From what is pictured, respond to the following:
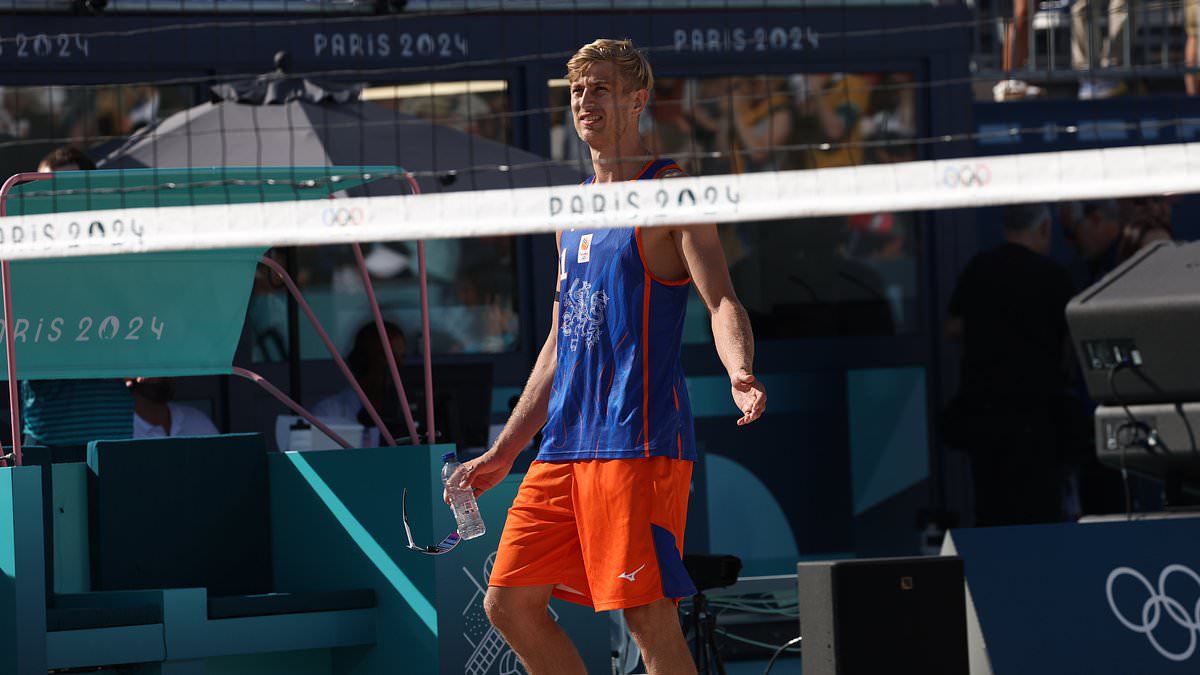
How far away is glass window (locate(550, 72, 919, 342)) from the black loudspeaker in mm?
4613

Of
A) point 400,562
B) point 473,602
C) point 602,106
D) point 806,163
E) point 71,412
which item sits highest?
point 806,163

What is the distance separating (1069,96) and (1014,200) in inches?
281

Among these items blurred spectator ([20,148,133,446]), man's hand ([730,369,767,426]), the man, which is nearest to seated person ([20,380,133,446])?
blurred spectator ([20,148,133,446])

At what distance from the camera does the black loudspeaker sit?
572cm

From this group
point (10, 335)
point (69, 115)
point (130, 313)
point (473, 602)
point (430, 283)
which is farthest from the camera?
point (430, 283)

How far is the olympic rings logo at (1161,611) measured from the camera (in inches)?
245

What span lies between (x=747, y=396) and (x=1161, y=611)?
8.04ft

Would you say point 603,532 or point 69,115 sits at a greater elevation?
point 69,115

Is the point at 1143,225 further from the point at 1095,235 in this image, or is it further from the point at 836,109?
the point at 836,109

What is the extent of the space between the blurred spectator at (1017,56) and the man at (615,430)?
6778 millimetres

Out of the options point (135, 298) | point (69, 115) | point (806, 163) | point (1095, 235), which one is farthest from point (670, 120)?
point (135, 298)

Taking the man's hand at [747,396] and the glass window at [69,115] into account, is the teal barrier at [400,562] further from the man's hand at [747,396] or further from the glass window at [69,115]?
the glass window at [69,115]

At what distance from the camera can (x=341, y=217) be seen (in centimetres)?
484

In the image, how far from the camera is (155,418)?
8484mm
